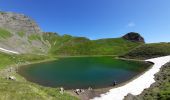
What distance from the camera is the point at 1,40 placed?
144m

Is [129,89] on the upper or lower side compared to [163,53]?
lower

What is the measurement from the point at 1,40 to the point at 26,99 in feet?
439

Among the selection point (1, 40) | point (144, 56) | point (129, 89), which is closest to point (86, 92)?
point (129, 89)

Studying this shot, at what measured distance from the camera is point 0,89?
2831 centimetres

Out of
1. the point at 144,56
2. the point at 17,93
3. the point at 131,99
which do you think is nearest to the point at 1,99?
the point at 17,93

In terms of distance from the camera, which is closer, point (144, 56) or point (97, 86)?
point (97, 86)

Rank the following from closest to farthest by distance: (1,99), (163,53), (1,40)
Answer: (1,99) → (163,53) → (1,40)

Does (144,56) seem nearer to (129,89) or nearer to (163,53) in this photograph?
(163,53)

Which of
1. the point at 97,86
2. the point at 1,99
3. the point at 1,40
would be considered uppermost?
the point at 1,40

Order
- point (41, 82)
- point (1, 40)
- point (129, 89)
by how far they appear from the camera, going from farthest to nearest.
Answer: point (1, 40) → point (41, 82) → point (129, 89)

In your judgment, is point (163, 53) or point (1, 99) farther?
point (163, 53)

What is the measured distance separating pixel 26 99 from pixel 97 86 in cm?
2499

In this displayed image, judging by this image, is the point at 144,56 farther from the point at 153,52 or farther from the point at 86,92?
the point at 86,92

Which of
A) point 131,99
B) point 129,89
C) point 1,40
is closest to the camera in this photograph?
point 131,99
